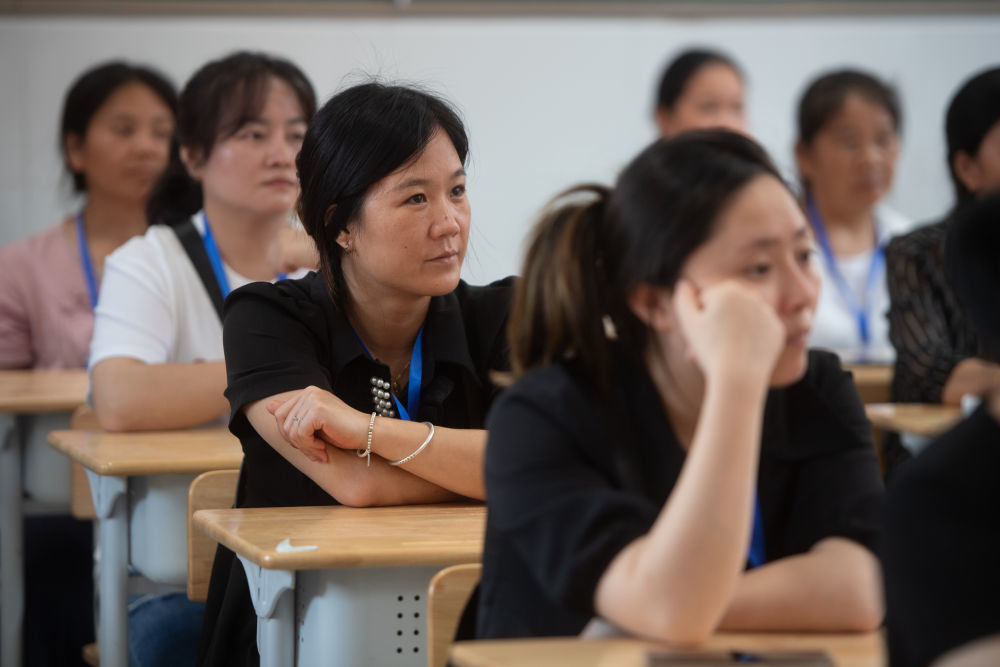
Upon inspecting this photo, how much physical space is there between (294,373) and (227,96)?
4.02 feet

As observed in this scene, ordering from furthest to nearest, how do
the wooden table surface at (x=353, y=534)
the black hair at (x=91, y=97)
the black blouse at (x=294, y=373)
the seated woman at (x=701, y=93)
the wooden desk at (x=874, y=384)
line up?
the seated woman at (x=701, y=93)
the black hair at (x=91, y=97)
the wooden desk at (x=874, y=384)
the black blouse at (x=294, y=373)
the wooden table surface at (x=353, y=534)

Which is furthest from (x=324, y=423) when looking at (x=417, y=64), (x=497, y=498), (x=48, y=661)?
(x=417, y=64)

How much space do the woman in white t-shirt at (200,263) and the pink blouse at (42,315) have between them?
0.84 metres

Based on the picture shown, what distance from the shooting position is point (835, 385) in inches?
57.5

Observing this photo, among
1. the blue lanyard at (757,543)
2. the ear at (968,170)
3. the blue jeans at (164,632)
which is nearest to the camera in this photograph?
the blue lanyard at (757,543)

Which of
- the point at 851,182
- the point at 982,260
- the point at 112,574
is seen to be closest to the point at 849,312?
→ the point at 851,182

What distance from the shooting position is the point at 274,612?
1.69 metres

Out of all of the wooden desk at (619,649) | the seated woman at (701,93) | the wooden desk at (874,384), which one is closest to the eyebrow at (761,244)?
the wooden desk at (619,649)

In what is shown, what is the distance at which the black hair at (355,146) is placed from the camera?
210cm

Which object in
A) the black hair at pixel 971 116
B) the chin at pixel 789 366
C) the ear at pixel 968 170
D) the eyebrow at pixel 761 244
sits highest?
the black hair at pixel 971 116

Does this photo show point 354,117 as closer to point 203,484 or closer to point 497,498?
point 203,484

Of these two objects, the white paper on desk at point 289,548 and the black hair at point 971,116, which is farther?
the black hair at point 971,116

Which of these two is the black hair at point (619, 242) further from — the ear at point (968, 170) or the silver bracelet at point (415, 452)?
the ear at point (968, 170)

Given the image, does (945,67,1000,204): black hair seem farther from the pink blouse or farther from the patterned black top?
the pink blouse
